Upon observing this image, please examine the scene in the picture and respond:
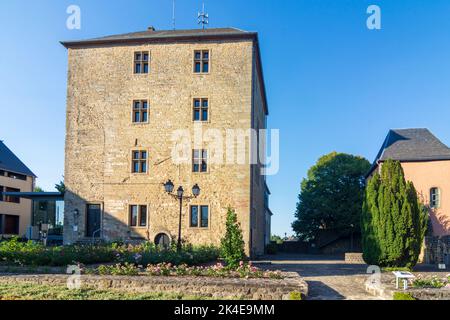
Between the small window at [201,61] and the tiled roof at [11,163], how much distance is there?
1039 inches

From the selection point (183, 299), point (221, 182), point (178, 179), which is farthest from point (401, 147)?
point (183, 299)

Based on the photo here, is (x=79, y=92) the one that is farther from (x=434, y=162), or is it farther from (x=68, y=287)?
(x=434, y=162)

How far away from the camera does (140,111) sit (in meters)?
24.6

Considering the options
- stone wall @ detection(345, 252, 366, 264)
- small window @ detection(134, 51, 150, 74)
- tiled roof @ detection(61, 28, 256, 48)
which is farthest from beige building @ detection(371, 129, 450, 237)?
small window @ detection(134, 51, 150, 74)

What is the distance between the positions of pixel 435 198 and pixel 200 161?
1555 centimetres

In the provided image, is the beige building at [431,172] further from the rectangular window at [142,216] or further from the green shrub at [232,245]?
the green shrub at [232,245]

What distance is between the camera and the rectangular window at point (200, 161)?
23.6 meters

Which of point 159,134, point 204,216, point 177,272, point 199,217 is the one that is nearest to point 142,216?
point 199,217

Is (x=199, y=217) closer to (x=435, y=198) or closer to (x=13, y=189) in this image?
(x=435, y=198)

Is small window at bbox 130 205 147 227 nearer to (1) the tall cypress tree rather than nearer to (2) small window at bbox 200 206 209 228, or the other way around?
(2) small window at bbox 200 206 209 228

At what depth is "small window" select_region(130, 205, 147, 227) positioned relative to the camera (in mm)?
23906

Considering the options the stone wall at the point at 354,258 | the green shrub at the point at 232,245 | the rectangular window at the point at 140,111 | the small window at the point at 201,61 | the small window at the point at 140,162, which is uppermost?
the small window at the point at 201,61

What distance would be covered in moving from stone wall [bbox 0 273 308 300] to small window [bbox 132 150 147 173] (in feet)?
42.9

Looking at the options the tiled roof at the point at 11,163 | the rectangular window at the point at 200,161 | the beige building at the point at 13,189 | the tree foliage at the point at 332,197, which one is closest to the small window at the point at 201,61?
the rectangular window at the point at 200,161
